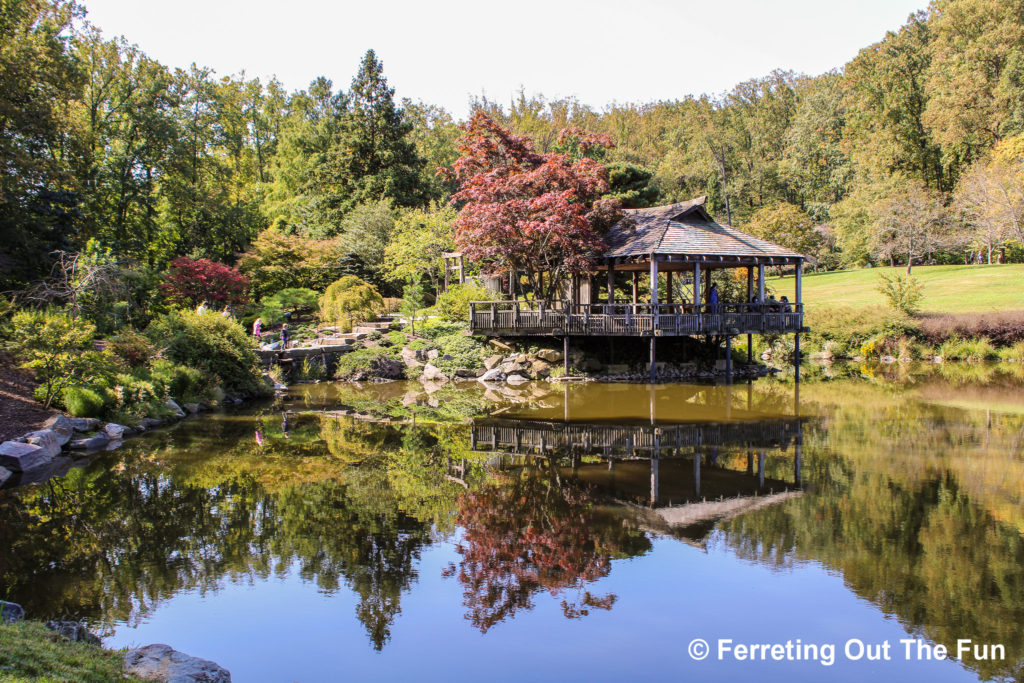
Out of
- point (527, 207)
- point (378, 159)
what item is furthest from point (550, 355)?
point (378, 159)

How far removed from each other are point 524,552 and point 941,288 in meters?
36.1

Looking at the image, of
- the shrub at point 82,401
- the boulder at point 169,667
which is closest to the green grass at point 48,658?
the boulder at point 169,667

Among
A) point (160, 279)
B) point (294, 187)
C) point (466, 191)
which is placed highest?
point (294, 187)

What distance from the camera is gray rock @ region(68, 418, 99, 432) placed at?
47.1ft

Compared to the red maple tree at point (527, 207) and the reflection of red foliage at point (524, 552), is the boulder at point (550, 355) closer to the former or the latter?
the red maple tree at point (527, 207)

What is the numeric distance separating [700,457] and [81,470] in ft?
34.8

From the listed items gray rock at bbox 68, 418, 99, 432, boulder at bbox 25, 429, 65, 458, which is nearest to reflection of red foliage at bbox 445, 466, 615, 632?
boulder at bbox 25, 429, 65, 458

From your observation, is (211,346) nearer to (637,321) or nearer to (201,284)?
(201,284)

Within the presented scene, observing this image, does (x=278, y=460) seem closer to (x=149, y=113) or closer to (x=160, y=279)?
(x=160, y=279)

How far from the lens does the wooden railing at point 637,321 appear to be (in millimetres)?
22781

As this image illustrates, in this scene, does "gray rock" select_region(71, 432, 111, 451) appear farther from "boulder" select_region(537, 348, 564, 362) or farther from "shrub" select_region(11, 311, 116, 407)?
"boulder" select_region(537, 348, 564, 362)

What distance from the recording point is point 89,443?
13.9 meters

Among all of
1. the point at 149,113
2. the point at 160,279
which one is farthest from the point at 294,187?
the point at 160,279

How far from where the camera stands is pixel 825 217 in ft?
180
